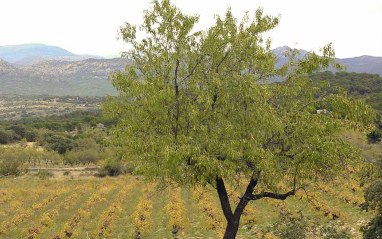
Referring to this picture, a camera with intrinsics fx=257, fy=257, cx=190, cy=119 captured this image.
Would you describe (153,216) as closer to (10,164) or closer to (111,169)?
(111,169)

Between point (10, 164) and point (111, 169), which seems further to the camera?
point (111, 169)

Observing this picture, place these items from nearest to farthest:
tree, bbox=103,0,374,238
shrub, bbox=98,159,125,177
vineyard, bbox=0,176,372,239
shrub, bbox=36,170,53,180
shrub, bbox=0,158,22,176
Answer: tree, bbox=103,0,374,238
vineyard, bbox=0,176,372,239
shrub, bbox=36,170,53,180
shrub, bbox=0,158,22,176
shrub, bbox=98,159,125,177

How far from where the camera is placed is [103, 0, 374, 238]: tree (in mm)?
7449

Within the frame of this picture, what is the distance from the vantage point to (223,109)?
8078 mm

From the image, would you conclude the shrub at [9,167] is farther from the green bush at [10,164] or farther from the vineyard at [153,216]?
the vineyard at [153,216]

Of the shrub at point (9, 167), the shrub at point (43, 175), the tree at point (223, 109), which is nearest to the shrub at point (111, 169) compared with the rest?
the shrub at point (43, 175)

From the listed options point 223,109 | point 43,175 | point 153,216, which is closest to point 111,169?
point 43,175

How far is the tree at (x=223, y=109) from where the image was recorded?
7.45 m

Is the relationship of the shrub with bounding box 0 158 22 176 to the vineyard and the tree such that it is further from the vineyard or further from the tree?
the tree

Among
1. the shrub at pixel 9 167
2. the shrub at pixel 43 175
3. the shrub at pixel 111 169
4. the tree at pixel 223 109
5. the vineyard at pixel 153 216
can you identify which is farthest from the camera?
the shrub at pixel 111 169

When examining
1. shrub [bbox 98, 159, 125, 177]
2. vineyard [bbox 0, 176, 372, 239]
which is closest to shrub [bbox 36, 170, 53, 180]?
shrub [bbox 98, 159, 125, 177]

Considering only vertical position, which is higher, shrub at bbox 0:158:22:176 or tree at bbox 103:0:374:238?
tree at bbox 103:0:374:238

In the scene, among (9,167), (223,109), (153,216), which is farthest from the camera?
(9,167)

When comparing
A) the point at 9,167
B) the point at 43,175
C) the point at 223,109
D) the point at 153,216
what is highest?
the point at 223,109
